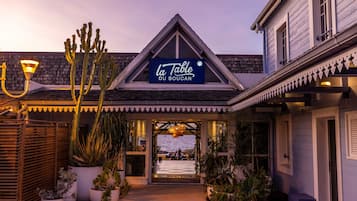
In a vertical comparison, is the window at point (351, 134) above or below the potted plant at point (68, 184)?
above

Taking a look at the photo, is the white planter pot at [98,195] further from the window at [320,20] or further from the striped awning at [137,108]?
the window at [320,20]

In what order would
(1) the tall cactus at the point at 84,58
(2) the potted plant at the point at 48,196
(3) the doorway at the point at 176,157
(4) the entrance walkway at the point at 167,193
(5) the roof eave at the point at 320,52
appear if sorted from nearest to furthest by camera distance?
(5) the roof eave at the point at 320,52
(2) the potted plant at the point at 48,196
(1) the tall cactus at the point at 84,58
(4) the entrance walkway at the point at 167,193
(3) the doorway at the point at 176,157

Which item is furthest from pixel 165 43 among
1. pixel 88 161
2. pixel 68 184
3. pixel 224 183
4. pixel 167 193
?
pixel 68 184

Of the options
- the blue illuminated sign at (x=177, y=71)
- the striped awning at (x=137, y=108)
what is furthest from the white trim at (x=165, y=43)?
the striped awning at (x=137, y=108)

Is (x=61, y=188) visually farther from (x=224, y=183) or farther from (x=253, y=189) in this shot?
(x=253, y=189)

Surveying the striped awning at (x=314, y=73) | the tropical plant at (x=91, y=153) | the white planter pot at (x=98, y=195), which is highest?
the striped awning at (x=314, y=73)

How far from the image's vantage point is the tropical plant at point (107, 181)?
1090 cm

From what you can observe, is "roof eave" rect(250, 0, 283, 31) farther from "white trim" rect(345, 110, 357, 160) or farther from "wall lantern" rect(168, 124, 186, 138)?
"wall lantern" rect(168, 124, 186, 138)

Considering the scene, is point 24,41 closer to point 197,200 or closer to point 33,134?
point 33,134

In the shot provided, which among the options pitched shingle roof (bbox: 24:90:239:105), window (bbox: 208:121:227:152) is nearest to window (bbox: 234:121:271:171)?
window (bbox: 208:121:227:152)

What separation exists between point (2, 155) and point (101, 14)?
11.7 meters

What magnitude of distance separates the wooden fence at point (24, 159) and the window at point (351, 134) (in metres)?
7.93

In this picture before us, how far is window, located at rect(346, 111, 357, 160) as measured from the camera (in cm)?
856

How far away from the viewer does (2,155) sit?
30.0 feet
